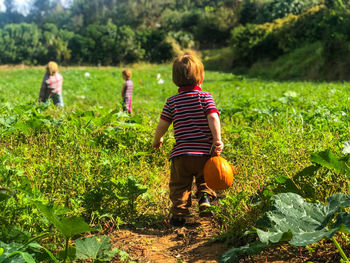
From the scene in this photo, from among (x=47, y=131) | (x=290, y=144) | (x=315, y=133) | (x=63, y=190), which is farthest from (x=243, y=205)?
(x=47, y=131)

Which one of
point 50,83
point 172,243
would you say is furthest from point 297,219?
point 50,83

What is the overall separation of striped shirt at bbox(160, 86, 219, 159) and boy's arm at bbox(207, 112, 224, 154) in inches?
2.5

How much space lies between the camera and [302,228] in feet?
6.40

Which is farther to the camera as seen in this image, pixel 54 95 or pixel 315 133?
pixel 54 95

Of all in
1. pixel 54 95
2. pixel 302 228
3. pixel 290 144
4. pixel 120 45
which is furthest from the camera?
pixel 120 45

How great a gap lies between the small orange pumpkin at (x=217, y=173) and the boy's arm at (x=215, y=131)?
13 centimetres

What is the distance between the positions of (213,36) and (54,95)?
50.5 m

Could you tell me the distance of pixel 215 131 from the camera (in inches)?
124

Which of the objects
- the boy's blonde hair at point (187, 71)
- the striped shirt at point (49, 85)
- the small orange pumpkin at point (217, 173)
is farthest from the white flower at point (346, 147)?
the striped shirt at point (49, 85)

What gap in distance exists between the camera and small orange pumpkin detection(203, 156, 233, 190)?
116 inches

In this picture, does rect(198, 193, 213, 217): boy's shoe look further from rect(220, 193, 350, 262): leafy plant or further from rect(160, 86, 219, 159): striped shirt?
rect(220, 193, 350, 262): leafy plant

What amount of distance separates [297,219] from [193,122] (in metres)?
1.51

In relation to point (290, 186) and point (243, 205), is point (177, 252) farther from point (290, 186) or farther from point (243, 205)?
point (290, 186)

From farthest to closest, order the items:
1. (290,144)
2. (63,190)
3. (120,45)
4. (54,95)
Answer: (120,45) → (54,95) → (290,144) → (63,190)
